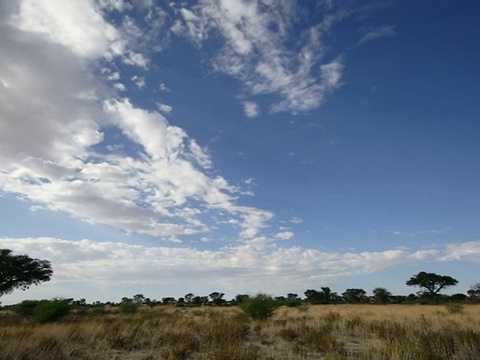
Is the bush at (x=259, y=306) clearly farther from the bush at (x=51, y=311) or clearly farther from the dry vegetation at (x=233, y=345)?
the bush at (x=51, y=311)

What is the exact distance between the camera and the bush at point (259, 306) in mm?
22406

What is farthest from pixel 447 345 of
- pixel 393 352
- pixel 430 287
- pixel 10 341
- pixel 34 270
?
pixel 430 287

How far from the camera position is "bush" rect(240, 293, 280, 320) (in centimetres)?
2241

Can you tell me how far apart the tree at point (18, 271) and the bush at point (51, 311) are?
61.1ft

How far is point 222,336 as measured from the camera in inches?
488

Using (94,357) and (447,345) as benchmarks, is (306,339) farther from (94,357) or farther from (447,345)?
(94,357)

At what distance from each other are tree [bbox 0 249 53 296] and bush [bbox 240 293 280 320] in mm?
27985

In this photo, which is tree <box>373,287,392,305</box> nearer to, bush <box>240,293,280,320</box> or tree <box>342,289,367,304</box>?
tree <box>342,289,367,304</box>

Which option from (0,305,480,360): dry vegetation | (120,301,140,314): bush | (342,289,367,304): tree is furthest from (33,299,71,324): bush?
(342,289,367,304): tree

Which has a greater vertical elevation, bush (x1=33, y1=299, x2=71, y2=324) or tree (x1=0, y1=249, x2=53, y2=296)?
tree (x1=0, y1=249, x2=53, y2=296)

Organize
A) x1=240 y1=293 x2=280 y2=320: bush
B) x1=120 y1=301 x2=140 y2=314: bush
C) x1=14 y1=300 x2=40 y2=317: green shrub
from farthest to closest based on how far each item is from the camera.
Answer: x1=120 y1=301 x2=140 y2=314: bush < x1=14 y1=300 x2=40 y2=317: green shrub < x1=240 y1=293 x2=280 y2=320: bush

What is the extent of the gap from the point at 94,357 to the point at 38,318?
15.4m

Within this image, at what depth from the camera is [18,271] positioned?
37.9 meters

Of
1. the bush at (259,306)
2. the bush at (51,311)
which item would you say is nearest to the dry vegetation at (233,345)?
the bush at (259,306)
